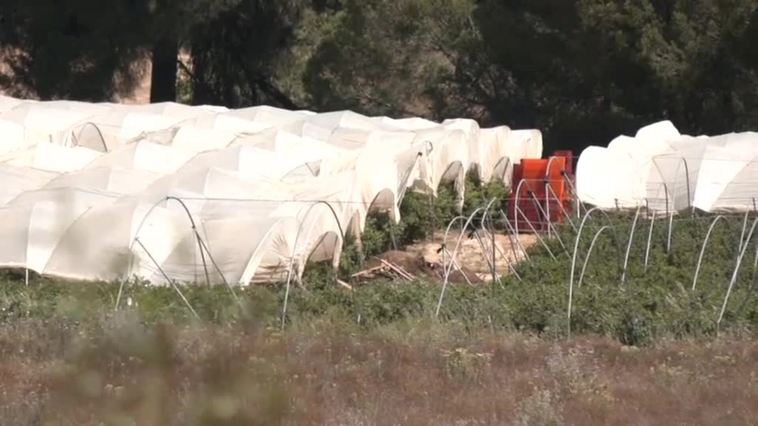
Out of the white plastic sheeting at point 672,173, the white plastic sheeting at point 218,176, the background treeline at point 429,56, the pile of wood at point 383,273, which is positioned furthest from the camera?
the background treeline at point 429,56

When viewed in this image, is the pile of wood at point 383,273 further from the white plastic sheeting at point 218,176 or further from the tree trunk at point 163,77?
the tree trunk at point 163,77

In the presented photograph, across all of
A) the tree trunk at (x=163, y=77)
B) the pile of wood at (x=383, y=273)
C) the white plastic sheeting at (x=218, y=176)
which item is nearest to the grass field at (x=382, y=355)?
the white plastic sheeting at (x=218, y=176)

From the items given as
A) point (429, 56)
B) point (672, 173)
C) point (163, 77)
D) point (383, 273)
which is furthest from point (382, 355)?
point (163, 77)

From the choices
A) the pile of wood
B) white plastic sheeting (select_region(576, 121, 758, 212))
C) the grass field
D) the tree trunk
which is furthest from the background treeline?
the grass field

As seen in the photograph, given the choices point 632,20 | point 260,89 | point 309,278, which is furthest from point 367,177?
point 260,89

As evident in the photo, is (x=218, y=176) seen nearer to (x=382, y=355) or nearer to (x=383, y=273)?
(x=383, y=273)

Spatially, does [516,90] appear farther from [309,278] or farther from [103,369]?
[103,369]

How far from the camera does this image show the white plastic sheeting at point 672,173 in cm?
1897

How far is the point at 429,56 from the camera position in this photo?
94.6 feet

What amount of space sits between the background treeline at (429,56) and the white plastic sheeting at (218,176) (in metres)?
2.74

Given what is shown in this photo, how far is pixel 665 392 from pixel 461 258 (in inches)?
385

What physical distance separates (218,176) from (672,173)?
8192 mm

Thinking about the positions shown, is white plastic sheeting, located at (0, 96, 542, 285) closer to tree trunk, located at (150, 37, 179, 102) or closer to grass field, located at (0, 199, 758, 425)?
grass field, located at (0, 199, 758, 425)

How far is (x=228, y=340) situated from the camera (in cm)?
410
